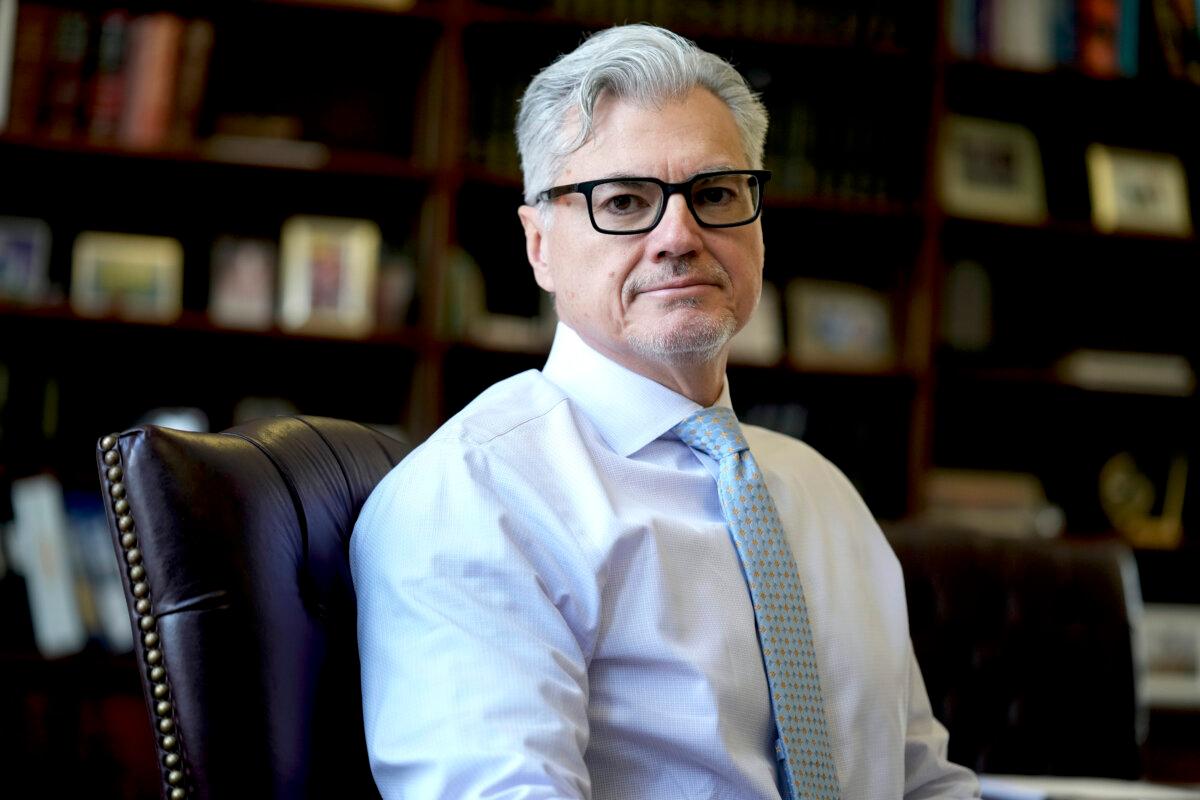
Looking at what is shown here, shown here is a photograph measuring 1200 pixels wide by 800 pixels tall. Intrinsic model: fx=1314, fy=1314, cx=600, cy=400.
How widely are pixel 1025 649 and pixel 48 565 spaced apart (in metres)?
2.00

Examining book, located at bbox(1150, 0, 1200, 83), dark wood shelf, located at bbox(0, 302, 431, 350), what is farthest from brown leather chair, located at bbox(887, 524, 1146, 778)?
book, located at bbox(1150, 0, 1200, 83)

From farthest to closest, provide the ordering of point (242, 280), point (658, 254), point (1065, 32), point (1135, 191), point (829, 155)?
point (1135, 191)
point (1065, 32)
point (829, 155)
point (242, 280)
point (658, 254)

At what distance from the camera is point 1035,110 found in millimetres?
3637

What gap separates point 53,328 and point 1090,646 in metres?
2.29

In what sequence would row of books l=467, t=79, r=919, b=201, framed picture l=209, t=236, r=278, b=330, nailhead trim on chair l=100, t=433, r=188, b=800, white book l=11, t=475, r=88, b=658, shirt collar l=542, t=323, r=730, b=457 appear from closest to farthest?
nailhead trim on chair l=100, t=433, r=188, b=800, shirt collar l=542, t=323, r=730, b=457, white book l=11, t=475, r=88, b=658, framed picture l=209, t=236, r=278, b=330, row of books l=467, t=79, r=919, b=201

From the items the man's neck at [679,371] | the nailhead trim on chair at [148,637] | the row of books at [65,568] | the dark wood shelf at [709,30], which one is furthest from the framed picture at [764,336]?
the nailhead trim on chair at [148,637]

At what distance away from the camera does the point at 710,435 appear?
1.47m

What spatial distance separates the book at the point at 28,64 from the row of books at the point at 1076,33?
2.16 m

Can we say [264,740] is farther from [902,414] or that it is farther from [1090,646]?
[902,414]

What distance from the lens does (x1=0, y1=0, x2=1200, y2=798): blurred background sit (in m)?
2.88

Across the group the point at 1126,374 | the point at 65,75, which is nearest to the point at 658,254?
the point at 65,75

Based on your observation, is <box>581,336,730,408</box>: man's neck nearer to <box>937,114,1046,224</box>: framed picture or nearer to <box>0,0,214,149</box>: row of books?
<box>0,0,214,149</box>: row of books

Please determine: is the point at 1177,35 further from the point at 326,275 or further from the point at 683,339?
the point at 683,339

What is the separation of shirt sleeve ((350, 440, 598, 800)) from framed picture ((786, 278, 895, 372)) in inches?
86.7
